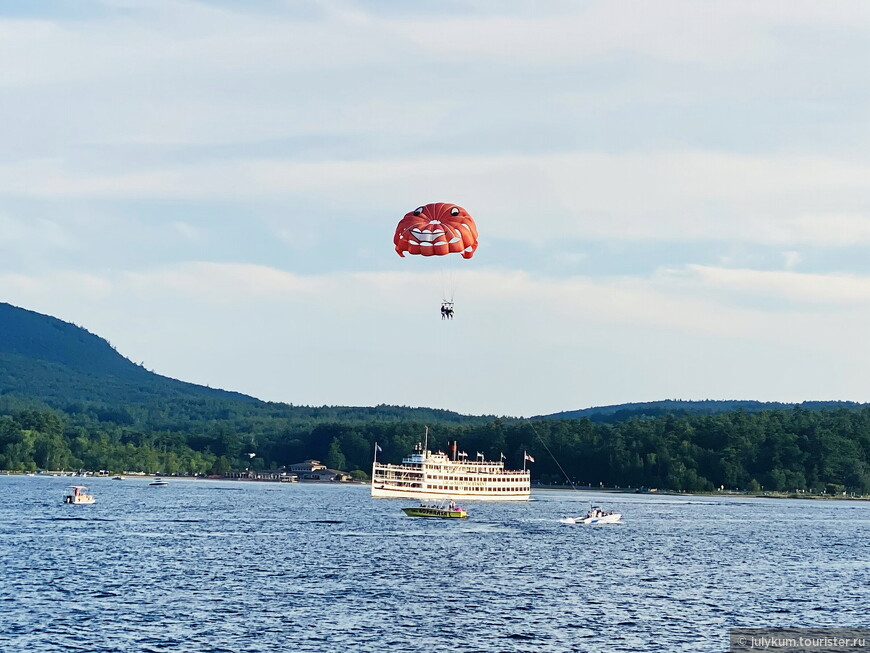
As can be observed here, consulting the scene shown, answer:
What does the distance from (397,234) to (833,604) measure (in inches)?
2048

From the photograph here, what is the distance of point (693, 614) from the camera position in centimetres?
A: 8031

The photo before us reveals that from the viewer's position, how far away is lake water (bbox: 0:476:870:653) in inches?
2729

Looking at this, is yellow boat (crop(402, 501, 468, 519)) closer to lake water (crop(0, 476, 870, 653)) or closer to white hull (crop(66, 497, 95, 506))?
lake water (crop(0, 476, 870, 653))

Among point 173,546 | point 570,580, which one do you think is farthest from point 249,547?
point 570,580

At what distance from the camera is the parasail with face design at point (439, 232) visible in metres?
115

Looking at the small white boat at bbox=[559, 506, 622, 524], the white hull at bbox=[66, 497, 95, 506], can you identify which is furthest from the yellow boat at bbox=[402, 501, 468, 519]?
the white hull at bbox=[66, 497, 95, 506]

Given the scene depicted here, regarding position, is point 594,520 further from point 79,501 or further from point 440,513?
point 79,501

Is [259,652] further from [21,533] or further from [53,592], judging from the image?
[21,533]

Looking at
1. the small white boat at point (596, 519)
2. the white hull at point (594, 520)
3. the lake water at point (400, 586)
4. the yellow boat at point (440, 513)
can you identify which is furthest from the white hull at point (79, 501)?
the white hull at point (594, 520)

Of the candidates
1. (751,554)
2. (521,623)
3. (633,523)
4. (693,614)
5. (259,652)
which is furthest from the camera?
(633,523)

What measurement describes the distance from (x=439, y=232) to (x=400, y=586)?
3793 cm

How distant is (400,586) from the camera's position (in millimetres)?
90562

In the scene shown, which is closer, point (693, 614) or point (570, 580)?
point (693, 614)

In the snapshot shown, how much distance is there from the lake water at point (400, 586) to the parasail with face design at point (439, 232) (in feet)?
92.7
